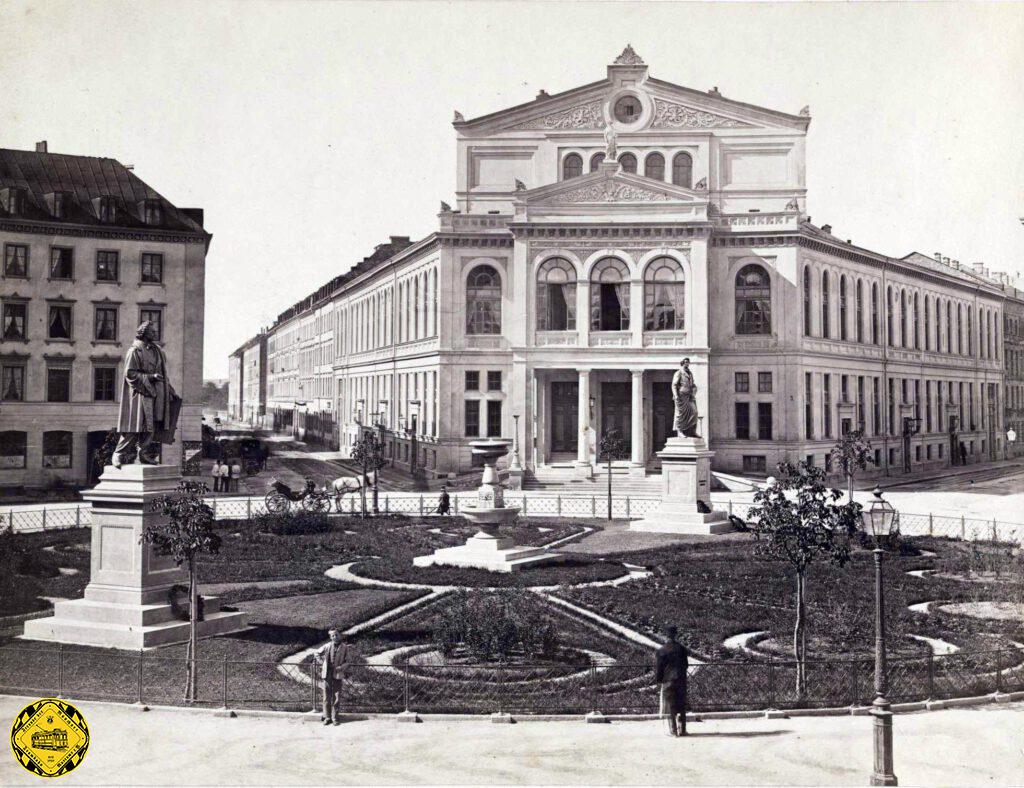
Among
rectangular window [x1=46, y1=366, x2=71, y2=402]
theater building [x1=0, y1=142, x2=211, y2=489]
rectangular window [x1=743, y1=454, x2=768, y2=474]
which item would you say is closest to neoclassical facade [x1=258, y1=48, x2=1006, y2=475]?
rectangular window [x1=743, y1=454, x2=768, y2=474]

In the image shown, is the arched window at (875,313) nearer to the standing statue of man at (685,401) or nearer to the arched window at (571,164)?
the arched window at (571,164)

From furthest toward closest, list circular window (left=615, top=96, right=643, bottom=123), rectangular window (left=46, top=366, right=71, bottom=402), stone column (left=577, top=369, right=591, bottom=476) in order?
circular window (left=615, top=96, right=643, bottom=123), stone column (left=577, top=369, right=591, bottom=476), rectangular window (left=46, top=366, right=71, bottom=402)

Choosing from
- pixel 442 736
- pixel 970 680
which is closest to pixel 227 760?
pixel 442 736

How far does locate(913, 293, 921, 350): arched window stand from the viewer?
66.1m

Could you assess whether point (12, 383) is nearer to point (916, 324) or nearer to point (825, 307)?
point (825, 307)

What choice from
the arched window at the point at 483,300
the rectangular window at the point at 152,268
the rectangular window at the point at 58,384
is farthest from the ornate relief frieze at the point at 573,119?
the rectangular window at the point at 58,384

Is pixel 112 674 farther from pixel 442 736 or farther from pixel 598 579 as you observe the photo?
pixel 598 579

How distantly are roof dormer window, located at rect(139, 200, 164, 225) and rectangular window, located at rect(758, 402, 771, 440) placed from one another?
33.6m

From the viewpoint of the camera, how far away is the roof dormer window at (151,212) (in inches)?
1672

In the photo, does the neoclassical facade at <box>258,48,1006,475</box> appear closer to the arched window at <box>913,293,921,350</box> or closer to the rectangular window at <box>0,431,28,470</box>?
the arched window at <box>913,293,921,350</box>

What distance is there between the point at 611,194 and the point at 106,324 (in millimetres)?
26221

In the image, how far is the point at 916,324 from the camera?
217 feet

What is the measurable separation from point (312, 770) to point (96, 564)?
7575 millimetres

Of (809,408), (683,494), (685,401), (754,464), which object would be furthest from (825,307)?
(683,494)
